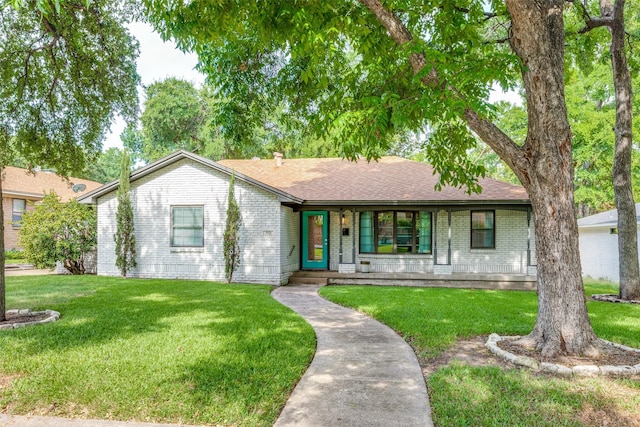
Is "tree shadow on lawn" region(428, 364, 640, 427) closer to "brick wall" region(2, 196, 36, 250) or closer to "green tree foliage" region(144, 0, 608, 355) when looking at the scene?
"green tree foliage" region(144, 0, 608, 355)

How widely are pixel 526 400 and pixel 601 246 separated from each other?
673 inches

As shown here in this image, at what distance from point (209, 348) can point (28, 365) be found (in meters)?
2.08

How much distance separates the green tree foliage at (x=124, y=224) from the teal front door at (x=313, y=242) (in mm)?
6149

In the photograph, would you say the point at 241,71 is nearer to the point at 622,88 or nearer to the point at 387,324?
the point at 387,324

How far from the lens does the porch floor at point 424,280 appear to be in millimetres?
13852

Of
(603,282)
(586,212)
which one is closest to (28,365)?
(603,282)

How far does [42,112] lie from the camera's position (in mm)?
9211

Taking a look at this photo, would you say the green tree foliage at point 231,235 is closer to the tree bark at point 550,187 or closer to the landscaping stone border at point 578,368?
the tree bark at point 550,187

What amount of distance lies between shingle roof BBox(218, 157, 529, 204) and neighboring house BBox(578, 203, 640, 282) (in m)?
5.11

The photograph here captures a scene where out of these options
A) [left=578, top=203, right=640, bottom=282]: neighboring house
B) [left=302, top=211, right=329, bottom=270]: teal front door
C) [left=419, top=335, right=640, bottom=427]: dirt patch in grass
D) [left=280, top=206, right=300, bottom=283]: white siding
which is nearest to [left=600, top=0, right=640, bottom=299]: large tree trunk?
[left=578, top=203, right=640, bottom=282]: neighboring house

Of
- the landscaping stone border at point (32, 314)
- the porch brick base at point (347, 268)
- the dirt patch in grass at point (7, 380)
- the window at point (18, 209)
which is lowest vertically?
the dirt patch in grass at point (7, 380)

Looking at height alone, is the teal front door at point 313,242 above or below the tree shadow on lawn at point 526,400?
above

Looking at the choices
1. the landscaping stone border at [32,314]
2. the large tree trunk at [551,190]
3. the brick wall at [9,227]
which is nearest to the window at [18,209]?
the brick wall at [9,227]

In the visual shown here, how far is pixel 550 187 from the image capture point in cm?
548
